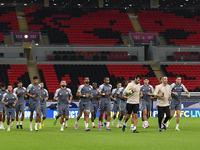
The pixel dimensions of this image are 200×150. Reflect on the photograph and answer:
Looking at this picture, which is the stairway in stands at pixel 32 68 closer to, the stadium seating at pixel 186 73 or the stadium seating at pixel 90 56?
the stadium seating at pixel 90 56

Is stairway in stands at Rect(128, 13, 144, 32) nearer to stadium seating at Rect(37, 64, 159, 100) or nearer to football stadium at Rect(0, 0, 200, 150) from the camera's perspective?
football stadium at Rect(0, 0, 200, 150)

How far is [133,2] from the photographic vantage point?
193 feet

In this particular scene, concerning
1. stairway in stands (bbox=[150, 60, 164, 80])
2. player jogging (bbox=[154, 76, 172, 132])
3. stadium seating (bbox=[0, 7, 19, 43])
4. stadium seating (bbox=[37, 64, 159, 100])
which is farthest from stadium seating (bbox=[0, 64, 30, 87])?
player jogging (bbox=[154, 76, 172, 132])

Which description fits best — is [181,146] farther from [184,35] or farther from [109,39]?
[184,35]

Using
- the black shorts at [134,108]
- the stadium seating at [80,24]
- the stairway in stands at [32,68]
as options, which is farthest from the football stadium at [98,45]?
the black shorts at [134,108]

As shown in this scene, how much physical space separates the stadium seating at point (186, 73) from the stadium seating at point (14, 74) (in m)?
14.7

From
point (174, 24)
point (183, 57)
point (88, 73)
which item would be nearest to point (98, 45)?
point (88, 73)

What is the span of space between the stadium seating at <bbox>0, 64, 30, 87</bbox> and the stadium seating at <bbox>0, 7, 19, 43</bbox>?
20.5 feet

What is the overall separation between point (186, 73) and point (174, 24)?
38.4 feet


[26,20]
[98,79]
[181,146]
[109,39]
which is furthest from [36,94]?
[26,20]

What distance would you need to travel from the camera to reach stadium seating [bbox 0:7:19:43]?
49.1 metres

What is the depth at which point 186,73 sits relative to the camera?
146 feet

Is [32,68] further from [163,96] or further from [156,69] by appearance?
[163,96]

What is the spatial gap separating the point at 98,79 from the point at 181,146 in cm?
2986
